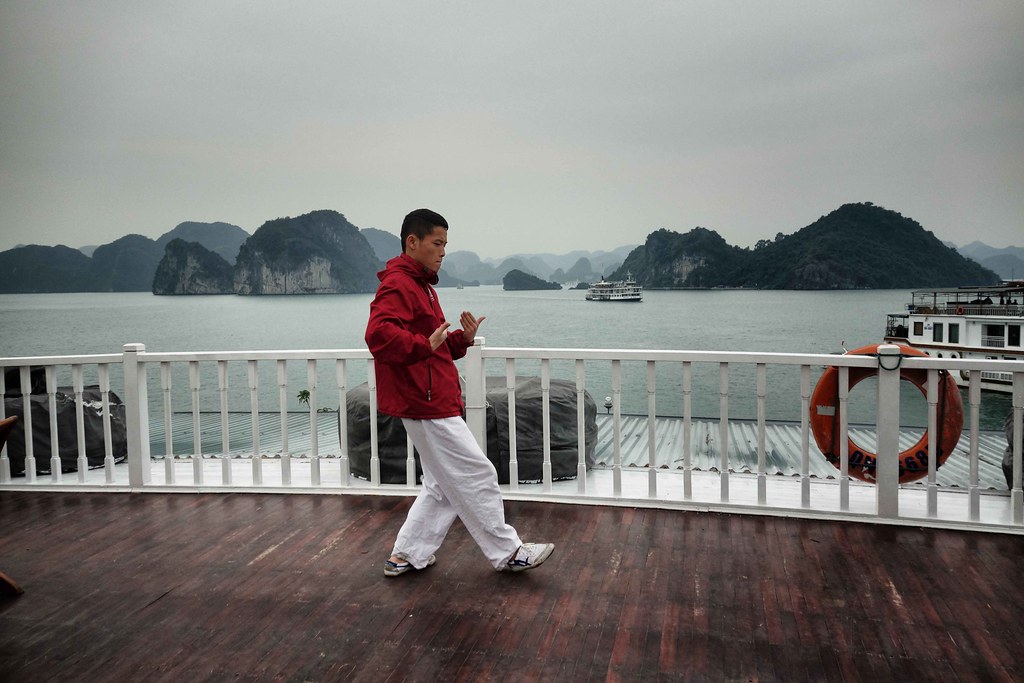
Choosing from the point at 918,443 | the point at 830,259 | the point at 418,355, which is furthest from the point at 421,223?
the point at 830,259

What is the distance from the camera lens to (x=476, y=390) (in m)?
3.66

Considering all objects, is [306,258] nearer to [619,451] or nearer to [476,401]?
[476,401]

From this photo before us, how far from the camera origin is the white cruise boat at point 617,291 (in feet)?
235

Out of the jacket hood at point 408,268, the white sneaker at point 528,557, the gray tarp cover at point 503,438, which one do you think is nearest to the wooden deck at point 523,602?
the white sneaker at point 528,557

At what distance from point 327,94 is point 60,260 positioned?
33256 millimetres

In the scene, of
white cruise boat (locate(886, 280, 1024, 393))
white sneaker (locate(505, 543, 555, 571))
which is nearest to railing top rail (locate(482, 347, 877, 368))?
white sneaker (locate(505, 543, 555, 571))

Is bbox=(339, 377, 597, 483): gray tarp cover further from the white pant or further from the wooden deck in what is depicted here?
the white pant

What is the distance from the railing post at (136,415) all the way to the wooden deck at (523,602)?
55cm

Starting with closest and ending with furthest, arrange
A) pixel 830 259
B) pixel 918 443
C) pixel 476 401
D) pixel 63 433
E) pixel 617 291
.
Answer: pixel 476 401
pixel 918 443
pixel 63 433
pixel 830 259
pixel 617 291

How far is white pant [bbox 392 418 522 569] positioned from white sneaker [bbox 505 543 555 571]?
0.12 feet

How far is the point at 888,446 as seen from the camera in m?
3.22

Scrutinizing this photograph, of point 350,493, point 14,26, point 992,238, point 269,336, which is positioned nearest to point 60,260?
point 269,336

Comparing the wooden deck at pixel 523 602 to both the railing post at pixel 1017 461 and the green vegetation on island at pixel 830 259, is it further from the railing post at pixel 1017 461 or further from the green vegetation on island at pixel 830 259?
the green vegetation on island at pixel 830 259

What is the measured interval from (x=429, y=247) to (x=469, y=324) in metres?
0.34
